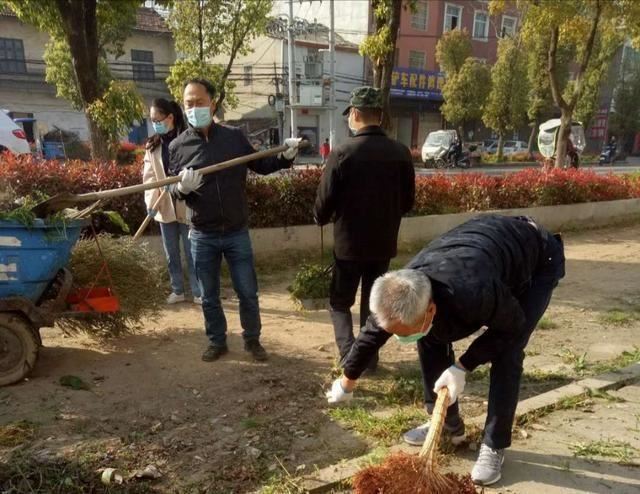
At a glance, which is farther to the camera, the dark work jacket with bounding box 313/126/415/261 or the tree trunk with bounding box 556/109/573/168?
the tree trunk with bounding box 556/109/573/168

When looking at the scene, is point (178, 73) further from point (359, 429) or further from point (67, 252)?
point (359, 429)

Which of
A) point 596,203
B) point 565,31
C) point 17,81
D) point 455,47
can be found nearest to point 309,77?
→ point 455,47

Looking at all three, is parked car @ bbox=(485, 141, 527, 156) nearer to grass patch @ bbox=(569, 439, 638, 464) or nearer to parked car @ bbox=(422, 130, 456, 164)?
parked car @ bbox=(422, 130, 456, 164)

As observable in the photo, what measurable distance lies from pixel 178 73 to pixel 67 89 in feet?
36.4

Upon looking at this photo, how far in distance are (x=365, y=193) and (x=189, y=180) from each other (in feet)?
3.65

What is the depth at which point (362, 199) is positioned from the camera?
3369 mm

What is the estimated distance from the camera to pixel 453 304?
2.05 m

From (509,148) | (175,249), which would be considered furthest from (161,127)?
(509,148)

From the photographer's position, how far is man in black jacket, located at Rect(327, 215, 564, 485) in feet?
6.61

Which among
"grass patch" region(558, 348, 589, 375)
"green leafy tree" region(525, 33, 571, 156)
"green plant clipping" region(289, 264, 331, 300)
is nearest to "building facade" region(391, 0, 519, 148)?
"green leafy tree" region(525, 33, 571, 156)

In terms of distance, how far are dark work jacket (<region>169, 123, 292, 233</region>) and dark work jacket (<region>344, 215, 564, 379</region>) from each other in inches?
61.4

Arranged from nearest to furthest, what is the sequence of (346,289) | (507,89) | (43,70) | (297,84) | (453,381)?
1. (453,381)
2. (346,289)
3. (507,89)
4. (43,70)
5. (297,84)

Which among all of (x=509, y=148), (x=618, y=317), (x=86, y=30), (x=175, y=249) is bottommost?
(x=509, y=148)

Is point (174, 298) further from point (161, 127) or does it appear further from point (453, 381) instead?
point (453, 381)
